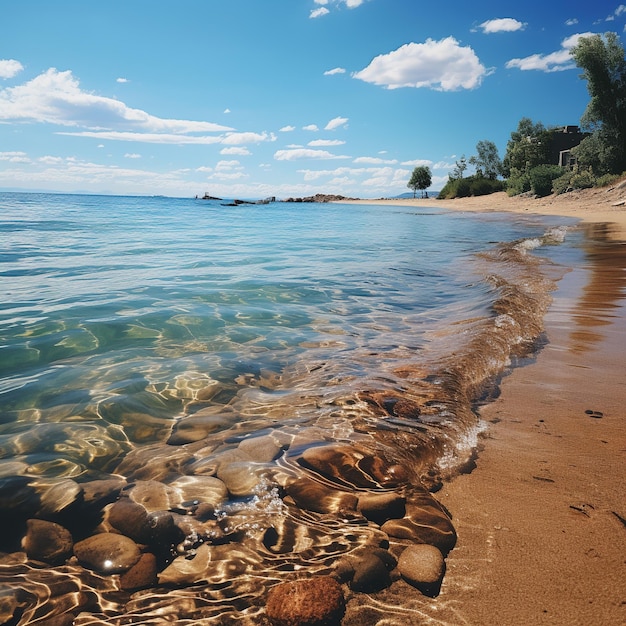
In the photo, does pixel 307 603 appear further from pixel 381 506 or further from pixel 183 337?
pixel 183 337

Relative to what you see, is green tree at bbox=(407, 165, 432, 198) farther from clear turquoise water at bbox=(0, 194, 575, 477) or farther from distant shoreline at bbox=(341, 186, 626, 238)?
clear turquoise water at bbox=(0, 194, 575, 477)

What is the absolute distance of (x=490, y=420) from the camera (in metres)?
2.57

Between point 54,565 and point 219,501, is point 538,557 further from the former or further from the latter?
point 54,565

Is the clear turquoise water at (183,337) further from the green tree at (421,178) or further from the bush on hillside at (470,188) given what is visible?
the green tree at (421,178)

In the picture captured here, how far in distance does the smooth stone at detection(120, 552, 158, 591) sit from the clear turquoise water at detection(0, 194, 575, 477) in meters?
0.86

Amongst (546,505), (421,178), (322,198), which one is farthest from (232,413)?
(322,198)

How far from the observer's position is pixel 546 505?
1753 millimetres

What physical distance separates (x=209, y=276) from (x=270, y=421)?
5.77 meters

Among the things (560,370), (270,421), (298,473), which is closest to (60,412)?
(270,421)

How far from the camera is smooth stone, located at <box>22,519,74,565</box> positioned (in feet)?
5.43

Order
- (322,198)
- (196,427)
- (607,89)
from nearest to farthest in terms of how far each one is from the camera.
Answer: (196,427), (607,89), (322,198)

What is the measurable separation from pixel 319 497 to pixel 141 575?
75cm

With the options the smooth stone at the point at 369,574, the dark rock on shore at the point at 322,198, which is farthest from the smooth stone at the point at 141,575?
the dark rock on shore at the point at 322,198

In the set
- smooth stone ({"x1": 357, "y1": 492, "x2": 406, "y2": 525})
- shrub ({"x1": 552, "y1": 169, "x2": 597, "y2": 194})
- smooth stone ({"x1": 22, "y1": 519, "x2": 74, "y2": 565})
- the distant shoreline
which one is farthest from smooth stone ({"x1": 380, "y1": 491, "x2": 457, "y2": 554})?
shrub ({"x1": 552, "y1": 169, "x2": 597, "y2": 194})
